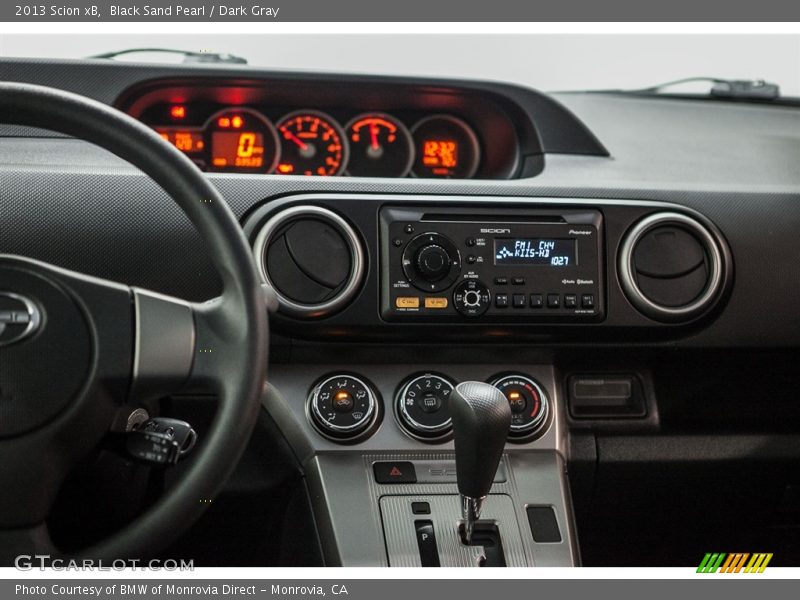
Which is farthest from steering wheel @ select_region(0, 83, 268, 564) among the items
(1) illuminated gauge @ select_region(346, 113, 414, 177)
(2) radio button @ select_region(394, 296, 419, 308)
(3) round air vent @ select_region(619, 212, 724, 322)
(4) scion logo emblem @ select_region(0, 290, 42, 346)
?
(1) illuminated gauge @ select_region(346, 113, 414, 177)

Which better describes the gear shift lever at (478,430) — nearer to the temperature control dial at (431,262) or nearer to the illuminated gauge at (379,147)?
the temperature control dial at (431,262)

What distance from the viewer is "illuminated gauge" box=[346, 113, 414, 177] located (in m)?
1.88

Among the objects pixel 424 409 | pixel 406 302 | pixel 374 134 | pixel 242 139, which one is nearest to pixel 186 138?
pixel 242 139

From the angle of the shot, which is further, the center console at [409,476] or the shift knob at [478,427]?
the center console at [409,476]

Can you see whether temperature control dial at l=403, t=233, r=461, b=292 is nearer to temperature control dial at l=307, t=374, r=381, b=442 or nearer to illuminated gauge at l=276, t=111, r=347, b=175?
temperature control dial at l=307, t=374, r=381, b=442

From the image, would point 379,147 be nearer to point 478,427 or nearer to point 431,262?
point 431,262

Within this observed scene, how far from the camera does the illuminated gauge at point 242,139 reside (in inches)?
72.4

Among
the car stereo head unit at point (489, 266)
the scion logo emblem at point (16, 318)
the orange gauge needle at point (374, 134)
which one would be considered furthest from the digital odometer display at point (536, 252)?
the scion logo emblem at point (16, 318)

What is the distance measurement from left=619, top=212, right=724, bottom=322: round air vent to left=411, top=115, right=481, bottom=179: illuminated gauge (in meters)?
0.46

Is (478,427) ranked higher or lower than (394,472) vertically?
higher

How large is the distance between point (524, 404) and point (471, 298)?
0.21m

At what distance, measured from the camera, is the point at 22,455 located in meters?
0.97

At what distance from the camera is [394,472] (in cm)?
150

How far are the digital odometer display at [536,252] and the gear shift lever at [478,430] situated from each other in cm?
29
